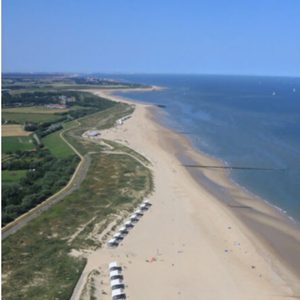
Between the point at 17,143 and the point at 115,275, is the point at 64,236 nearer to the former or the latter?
the point at 115,275

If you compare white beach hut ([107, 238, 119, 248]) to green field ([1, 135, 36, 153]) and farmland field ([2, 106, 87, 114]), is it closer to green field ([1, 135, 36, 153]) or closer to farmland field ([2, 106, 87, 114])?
green field ([1, 135, 36, 153])

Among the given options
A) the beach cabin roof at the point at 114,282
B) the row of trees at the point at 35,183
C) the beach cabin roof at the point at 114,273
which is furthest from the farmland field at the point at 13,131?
the beach cabin roof at the point at 114,282

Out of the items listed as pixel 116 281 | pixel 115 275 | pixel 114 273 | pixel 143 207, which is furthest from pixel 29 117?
pixel 116 281

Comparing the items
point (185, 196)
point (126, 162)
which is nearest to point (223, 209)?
point (185, 196)

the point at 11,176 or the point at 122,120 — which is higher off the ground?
the point at 122,120

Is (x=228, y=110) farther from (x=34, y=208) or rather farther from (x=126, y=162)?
(x=34, y=208)

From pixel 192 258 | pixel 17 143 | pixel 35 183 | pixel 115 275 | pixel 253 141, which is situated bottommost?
pixel 192 258
